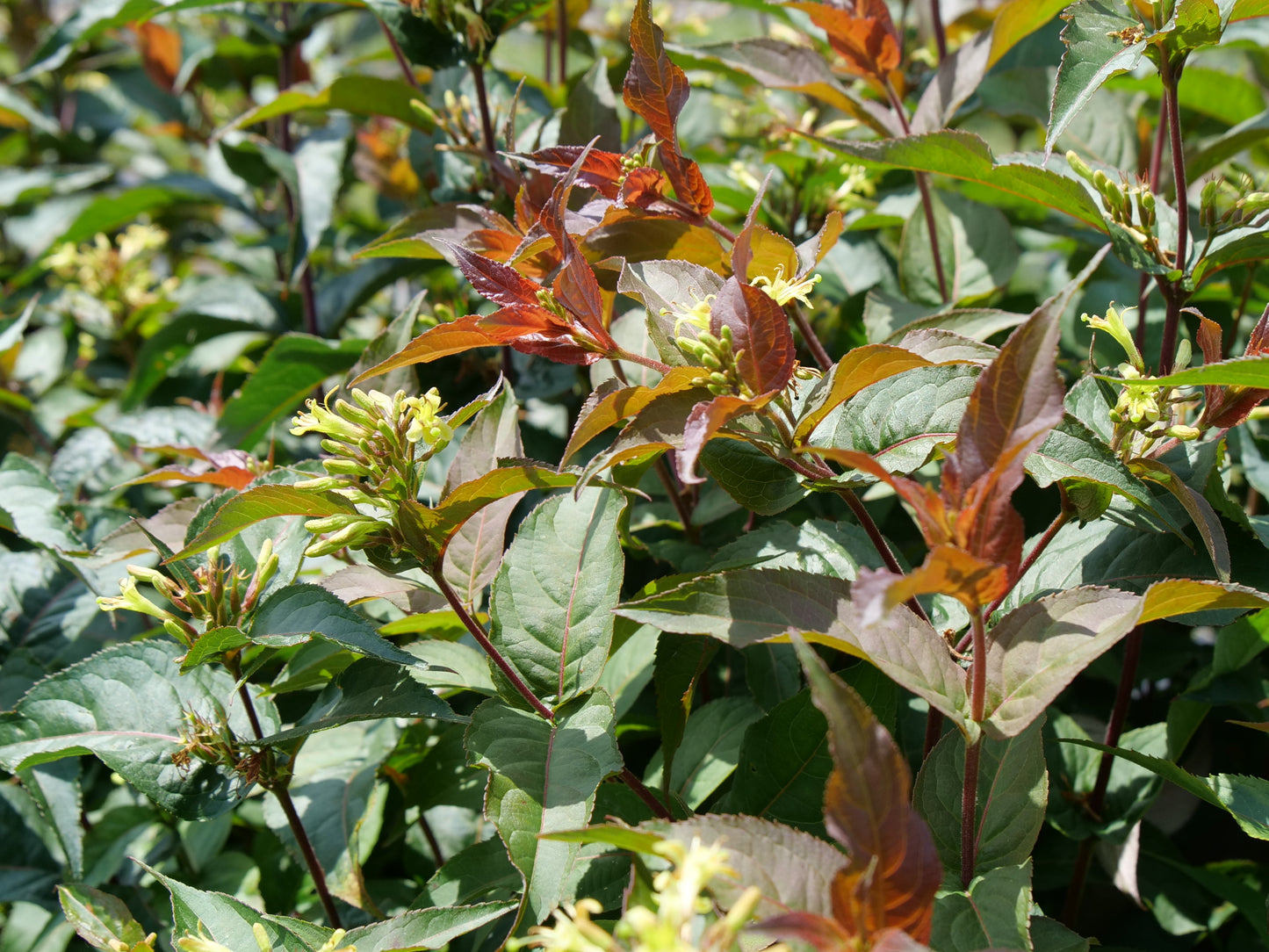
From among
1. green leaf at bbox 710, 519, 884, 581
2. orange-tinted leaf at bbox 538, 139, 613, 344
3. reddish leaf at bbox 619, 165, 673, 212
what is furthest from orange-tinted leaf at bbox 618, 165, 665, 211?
green leaf at bbox 710, 519, 884, 581

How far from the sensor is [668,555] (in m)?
1.34

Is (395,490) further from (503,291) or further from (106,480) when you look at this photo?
(106,480)

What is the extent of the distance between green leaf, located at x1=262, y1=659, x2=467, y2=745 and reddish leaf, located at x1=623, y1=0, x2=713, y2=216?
649 mm

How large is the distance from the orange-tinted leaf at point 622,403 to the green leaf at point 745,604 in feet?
0.54

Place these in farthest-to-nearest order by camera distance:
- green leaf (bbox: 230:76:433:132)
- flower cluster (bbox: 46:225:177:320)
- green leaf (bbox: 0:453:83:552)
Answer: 1. flower cluster (bbox: 46:225:177:320)
2. green leaf (bbox: 230:76:433:132)
3. green leaf (bbox: 0:453:83:552)

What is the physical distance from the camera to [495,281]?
3.29 feet

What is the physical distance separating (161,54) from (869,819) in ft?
10.5

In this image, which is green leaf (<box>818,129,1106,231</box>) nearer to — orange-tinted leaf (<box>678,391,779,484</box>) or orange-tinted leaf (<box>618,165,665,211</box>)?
orange-tinted leaf (<box>618,165,665,211</box>)

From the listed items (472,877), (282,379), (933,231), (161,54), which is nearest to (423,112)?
(282,379)

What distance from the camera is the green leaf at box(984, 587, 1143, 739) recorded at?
78 centimetres

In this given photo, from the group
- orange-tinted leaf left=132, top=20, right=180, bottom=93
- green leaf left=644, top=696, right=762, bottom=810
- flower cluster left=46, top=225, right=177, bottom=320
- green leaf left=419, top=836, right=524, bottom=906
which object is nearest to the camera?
green leaf left=419, top=836, right=524, bottom=906

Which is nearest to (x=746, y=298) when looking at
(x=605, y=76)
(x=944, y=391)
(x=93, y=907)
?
(x=944, y=391)

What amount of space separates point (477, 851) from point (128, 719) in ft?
1.52

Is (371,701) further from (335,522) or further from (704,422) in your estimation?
(704,422)
